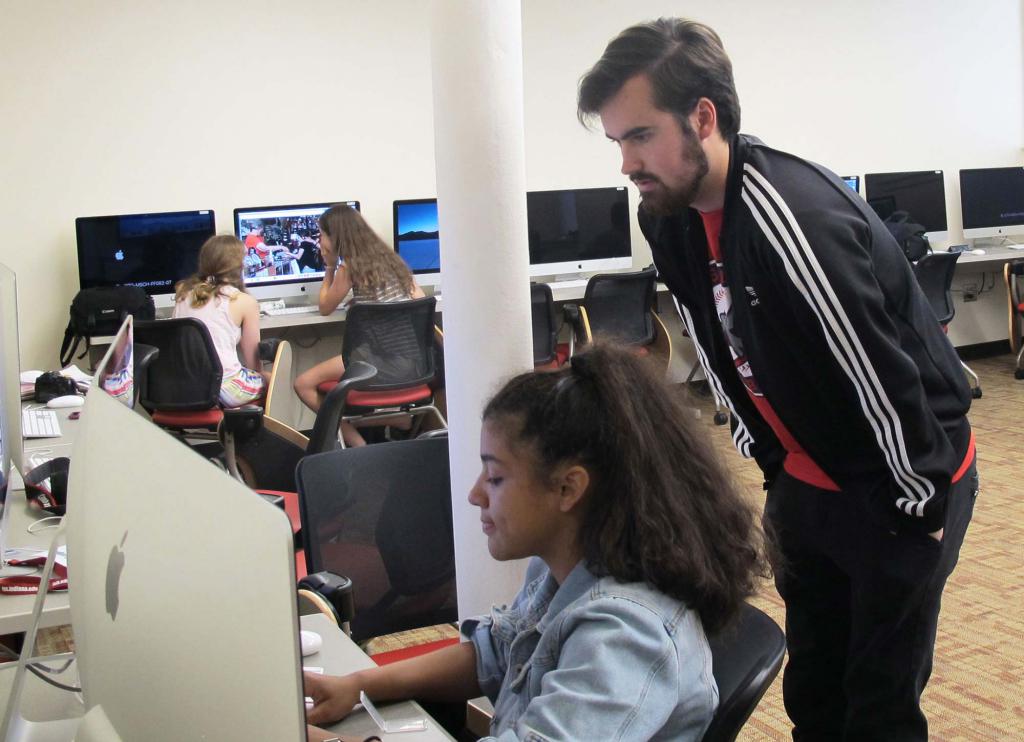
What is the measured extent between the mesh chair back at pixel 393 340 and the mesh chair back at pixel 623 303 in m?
1.20

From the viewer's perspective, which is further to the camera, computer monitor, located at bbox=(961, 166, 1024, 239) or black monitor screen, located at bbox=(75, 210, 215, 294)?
computer monitor, located at bbox=(961, 166, 1024, 239)

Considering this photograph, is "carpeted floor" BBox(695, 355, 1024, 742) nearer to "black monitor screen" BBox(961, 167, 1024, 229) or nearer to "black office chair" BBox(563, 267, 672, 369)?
"black office chair" BBox(563, 267, 672, 369)

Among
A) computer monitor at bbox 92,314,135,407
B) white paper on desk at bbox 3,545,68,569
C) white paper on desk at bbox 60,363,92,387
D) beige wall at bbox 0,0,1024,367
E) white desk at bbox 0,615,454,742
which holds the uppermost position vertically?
beige wall at bbox 0,0,1024,367

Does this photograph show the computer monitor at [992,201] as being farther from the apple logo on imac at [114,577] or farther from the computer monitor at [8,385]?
the apple logo on imac at [114,577]

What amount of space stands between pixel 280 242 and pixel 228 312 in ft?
3.76

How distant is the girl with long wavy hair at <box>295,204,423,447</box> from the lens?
5.14 metres

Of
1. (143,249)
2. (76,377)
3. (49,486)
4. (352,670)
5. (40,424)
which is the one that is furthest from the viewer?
(143,249)

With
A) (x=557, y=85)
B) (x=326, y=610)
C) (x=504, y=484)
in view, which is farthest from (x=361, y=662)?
(x=557, y=85)

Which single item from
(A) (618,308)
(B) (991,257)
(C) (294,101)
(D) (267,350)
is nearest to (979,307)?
(B) (991,257)

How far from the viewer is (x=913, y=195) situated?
7512mm

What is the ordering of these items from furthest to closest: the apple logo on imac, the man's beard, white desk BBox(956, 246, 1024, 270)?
white desk BBox(956, 246, 1024, 270), the man's beard, the apple logo on imac

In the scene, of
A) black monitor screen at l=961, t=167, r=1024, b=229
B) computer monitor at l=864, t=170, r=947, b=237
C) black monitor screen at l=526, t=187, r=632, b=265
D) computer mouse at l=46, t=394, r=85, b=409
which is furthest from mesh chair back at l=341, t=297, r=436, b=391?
black monitor screen at l=961, t=167, r=1024, b=229

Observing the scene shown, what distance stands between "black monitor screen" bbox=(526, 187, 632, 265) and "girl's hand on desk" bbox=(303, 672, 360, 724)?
16.7 ft

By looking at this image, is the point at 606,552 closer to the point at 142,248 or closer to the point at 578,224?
the point at 142,248
